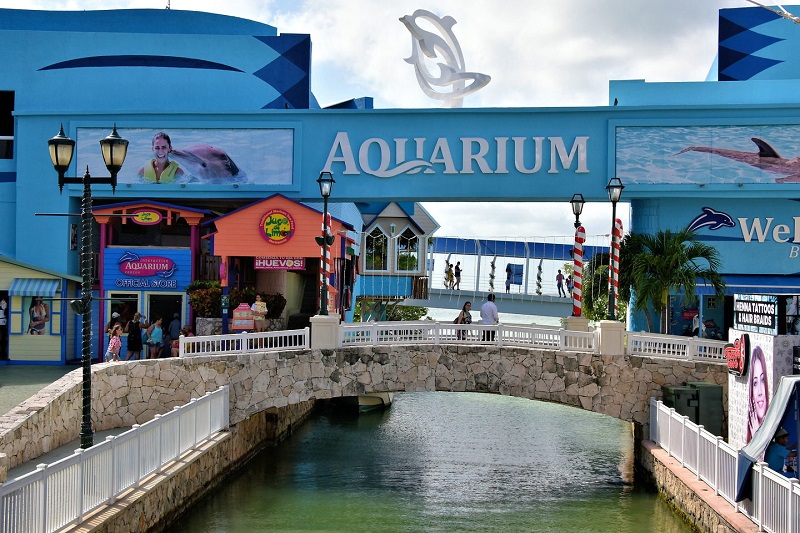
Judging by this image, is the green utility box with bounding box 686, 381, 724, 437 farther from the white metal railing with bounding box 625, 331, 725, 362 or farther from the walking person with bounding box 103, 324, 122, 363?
the walking person with bounding box 103, 324, 122, 363

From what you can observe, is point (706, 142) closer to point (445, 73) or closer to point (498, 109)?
point (498, 109)

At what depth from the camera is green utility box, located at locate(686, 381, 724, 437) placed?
19500mm

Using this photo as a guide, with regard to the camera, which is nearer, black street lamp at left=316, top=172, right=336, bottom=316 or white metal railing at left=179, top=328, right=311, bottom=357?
black street lamp at left=316, top=172, right=336, bottom=316

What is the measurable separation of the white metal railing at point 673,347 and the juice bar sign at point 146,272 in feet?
44.5

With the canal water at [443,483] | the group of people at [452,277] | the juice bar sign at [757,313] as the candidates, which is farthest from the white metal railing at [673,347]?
the group of people at [452,277]

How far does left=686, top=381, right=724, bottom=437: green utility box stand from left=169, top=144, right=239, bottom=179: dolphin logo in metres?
15.3

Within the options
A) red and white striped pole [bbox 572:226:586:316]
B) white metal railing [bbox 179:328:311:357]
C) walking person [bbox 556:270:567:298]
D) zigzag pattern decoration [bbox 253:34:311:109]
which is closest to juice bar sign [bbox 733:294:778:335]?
red and white striped pole [bbox 572:226:586:316]

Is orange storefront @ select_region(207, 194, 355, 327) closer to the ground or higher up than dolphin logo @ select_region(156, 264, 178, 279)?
higher up

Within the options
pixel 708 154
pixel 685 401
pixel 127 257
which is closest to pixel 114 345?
pixel 127 257

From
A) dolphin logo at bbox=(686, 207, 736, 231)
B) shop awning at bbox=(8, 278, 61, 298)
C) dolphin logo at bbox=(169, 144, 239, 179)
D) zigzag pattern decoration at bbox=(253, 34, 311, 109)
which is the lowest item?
shop awning at bbox=(8, 278, 61, 298)

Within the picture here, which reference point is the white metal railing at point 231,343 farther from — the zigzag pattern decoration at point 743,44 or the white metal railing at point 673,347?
the zigzag pattern decoration at point 743,44

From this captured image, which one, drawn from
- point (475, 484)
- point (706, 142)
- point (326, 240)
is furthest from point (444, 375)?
point (706, 142)

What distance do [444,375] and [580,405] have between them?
326cm

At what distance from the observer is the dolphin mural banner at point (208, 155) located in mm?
27422
